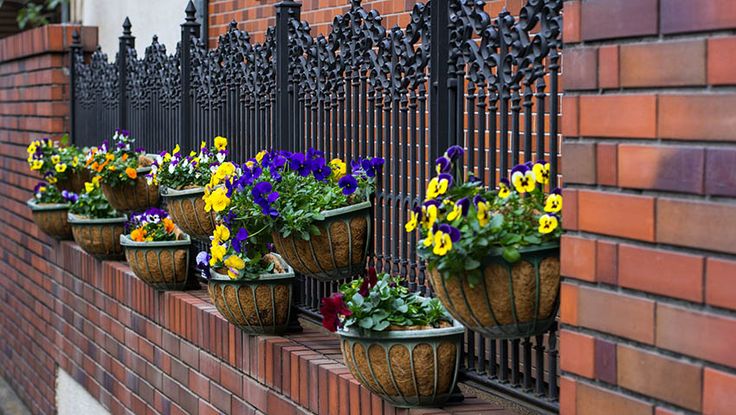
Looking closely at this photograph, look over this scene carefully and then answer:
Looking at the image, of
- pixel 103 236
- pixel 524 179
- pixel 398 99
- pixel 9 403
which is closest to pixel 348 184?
pixel 398 99

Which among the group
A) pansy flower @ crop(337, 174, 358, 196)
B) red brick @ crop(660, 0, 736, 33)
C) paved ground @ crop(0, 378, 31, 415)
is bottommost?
paved ground @ crop(0, 378, 31, 415)

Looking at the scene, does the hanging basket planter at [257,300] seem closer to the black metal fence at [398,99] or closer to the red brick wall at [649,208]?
the black metal fence at [398,99]

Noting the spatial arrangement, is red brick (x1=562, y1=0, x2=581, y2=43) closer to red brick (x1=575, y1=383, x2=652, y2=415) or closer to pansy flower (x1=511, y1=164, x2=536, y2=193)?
pansy flower (x1=511, y1=164, x2=536, y2=193)

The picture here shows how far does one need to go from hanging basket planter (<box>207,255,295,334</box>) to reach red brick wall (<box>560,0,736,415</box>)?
1819 mm

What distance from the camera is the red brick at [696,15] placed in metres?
2.07

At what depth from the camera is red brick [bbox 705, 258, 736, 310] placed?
82.0 inches

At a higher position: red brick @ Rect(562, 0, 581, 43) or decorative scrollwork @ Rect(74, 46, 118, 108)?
decorative scrollwork @ Rect(74, 46, 118, 108)

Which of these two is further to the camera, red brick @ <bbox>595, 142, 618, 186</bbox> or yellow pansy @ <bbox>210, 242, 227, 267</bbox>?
yellow pansy @ <bbox>210, 242, 227, 267</bbox>

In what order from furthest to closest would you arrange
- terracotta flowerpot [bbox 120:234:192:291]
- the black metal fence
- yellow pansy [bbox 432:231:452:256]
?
terracotta flowerpot [bbox 120:234:192:291], the black metal fence, yellow pansy [bbox 432:231:452:256]

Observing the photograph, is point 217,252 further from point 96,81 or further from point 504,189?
point 96,81

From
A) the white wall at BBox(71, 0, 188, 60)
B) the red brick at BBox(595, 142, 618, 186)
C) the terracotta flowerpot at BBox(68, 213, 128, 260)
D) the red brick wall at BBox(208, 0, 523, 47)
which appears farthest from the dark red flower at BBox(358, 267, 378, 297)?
the white wall at BBox(71, 0, 188, 60)

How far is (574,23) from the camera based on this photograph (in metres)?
2.48

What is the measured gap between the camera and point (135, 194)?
20.3ft

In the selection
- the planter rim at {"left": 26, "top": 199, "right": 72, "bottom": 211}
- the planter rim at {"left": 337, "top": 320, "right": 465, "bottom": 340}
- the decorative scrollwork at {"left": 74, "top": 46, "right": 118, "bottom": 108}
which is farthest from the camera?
the decorative scrollwork at {"left": 74, "top": 46, "right": 118, "bottom": 108}
